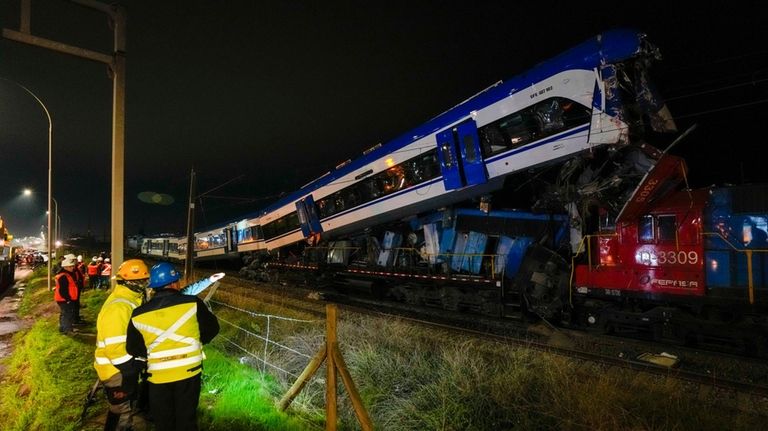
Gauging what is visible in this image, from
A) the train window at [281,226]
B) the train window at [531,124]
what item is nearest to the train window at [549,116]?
the train window at [531,124]

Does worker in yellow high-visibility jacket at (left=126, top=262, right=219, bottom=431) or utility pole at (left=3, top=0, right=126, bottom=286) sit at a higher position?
utility pole at (left=3, top=0, right=126, bottom=286)

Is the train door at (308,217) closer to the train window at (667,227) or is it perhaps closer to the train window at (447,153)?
the train window at (447,153)

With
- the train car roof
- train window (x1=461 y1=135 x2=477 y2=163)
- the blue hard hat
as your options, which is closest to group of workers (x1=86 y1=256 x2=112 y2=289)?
the train car roof

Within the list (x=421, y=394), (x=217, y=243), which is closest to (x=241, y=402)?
(x=421, y=394)

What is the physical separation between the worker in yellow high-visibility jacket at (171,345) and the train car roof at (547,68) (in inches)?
314

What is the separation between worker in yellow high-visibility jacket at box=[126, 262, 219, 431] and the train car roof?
→ 7.98 meters

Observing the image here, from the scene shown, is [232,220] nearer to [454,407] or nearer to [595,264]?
[595,264]

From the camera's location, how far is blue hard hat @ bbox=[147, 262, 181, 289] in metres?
3.72

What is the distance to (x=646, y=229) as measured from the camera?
28.7ft

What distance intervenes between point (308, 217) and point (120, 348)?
14494mm

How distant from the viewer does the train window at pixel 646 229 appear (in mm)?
8695

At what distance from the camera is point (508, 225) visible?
452 inches

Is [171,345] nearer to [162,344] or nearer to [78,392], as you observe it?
[162,344]

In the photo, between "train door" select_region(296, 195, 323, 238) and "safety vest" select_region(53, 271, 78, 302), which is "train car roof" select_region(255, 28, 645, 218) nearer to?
"train door" select_region(296, 195, 323, 238)
